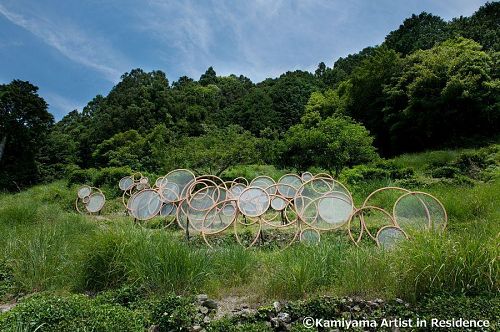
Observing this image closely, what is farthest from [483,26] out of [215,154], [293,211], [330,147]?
[293,211]

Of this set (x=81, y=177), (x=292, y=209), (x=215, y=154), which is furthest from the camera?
(x=81, y=177)

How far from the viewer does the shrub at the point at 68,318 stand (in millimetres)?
2770

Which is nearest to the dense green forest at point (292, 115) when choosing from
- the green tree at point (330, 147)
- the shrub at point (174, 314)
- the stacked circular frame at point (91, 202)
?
the green tree at point (330, 147)

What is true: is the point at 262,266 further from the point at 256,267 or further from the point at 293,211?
the point at 293,211

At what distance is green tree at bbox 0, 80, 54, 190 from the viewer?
86.5 ft

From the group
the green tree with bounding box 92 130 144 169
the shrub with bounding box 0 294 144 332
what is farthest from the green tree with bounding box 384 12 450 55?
the shrub with bounding box 0 294 144 332

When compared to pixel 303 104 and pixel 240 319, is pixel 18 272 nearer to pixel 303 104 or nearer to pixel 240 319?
pixel 240 319

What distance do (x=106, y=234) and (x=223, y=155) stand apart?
1025 cm

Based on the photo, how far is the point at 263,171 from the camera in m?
17.8

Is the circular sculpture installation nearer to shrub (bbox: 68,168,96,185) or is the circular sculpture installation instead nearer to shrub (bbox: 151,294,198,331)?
shrub (bbox: 151,294,198,331)

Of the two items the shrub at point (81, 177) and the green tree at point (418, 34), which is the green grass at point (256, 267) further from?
the green tree at point (418, 34)

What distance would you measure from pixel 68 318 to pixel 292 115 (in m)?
28.4

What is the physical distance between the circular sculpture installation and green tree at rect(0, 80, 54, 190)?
2113 centimetres

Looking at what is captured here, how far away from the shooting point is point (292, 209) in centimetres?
761
